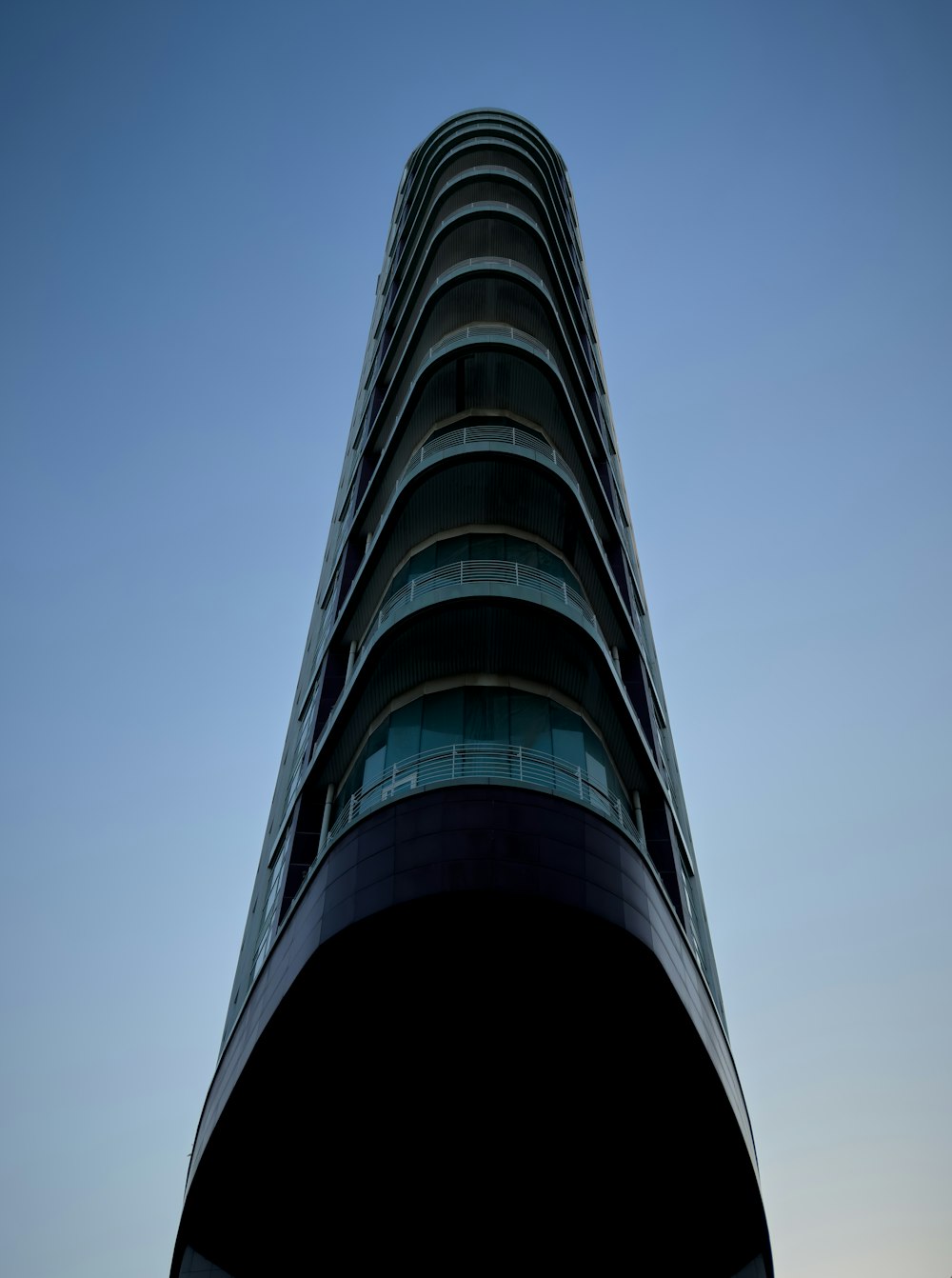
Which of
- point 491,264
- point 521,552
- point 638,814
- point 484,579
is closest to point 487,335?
point 491,264

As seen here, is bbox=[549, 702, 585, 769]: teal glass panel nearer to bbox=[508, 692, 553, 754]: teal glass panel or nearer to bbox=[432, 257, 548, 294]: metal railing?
bbox=[508, 692, 553, 754]: teal glass panel

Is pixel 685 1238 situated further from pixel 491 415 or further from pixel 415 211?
pixel 415 211

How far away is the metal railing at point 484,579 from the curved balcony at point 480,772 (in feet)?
12.2

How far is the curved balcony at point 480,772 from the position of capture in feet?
55.4

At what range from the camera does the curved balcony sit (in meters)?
16.9

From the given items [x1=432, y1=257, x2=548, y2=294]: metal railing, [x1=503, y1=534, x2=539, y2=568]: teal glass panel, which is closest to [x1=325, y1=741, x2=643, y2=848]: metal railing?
[x1=503, y1=534, x2=539, y2=568]: teal glass panel

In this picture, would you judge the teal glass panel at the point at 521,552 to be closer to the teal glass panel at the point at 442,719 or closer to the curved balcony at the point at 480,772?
the teal glass panel at the point at 442,719

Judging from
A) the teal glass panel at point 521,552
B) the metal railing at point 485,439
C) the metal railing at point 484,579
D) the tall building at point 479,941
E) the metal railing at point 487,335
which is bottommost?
the tall building at point 479,941

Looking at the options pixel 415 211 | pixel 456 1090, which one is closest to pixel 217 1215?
pixel 456 1090

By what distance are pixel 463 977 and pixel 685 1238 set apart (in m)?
8.24

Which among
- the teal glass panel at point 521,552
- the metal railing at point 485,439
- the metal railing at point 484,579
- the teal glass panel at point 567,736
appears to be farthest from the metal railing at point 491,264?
the teal glass panel at point 567,736

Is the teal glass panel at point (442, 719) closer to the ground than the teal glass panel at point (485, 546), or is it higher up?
closer to the ground

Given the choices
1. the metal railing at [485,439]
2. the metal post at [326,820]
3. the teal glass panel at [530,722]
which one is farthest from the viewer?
the metal railing at [485,439]

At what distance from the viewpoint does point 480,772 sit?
16906 millimetres
